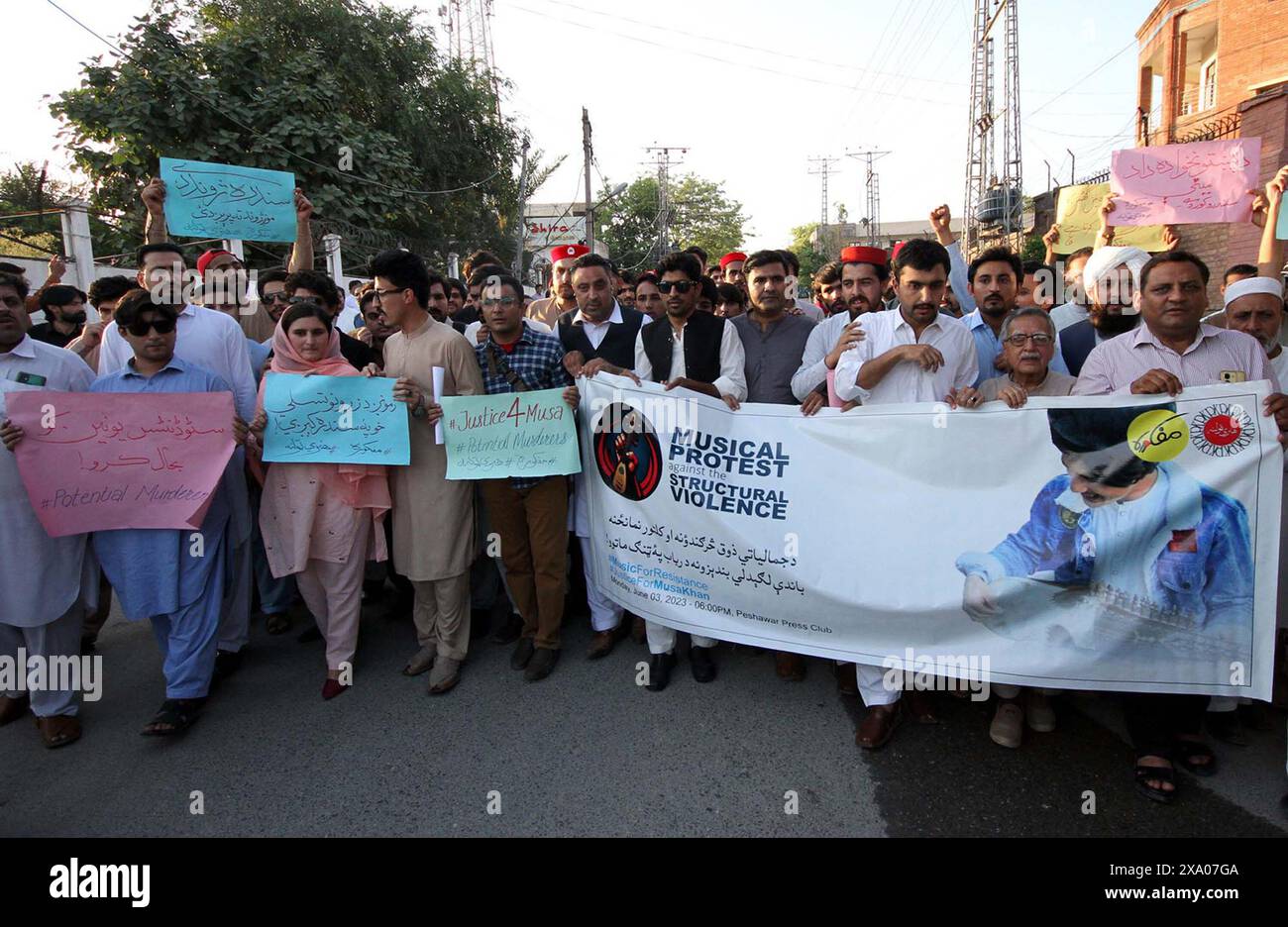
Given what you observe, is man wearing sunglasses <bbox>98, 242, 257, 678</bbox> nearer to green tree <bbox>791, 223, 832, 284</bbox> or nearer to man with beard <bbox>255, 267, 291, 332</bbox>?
man with beard <bbox>255, 267, 291, 332</bbox>

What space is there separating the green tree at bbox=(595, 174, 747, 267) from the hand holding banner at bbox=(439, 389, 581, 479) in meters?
43.2

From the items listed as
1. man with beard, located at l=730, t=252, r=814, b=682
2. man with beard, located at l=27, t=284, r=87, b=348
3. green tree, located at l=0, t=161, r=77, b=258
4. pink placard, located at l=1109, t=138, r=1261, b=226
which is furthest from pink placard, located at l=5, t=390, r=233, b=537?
green tree, located at l=0, t=161, r=77, b=258

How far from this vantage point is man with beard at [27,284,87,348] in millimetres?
4941

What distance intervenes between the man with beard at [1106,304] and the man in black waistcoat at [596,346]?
8.18 ft

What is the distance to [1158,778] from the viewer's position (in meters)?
2.73

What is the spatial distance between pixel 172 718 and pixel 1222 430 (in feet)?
15.3

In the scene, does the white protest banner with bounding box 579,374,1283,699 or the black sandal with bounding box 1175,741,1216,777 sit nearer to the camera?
the white protest banner with bounding box 579,374,1283,699

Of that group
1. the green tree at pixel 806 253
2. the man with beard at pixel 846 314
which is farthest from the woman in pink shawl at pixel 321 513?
the green tree at pixel 806 253

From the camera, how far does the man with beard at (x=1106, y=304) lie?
3.87 m

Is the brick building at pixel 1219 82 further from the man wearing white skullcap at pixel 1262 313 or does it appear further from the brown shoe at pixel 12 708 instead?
the brown shoe at pixel 12 708

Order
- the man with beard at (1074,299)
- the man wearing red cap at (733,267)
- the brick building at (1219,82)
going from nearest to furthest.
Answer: the man with beard at (1074,299) → the man wearing red cap at (733,267) → the brick building at (1219,82)

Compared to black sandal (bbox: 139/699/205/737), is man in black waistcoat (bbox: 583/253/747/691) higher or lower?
higher

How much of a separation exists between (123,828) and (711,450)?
2896mm
